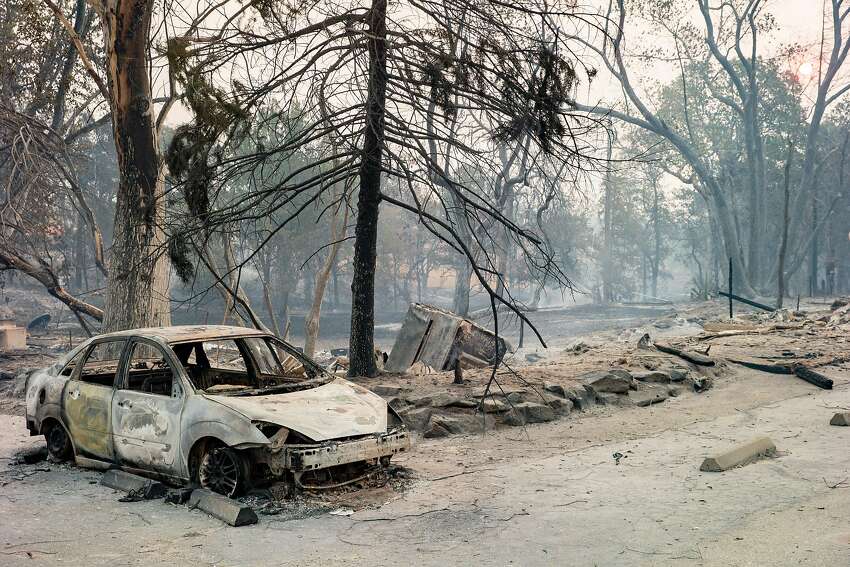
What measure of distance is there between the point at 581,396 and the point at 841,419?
129 inches

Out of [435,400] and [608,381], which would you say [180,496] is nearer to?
[435,400]

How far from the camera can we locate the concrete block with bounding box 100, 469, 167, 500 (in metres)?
7.26

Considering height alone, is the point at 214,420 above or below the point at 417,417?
above

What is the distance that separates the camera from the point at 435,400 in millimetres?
10922

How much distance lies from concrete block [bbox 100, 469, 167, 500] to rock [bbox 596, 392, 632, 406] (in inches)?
261

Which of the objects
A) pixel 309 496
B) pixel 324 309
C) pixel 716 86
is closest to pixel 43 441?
pixel 309 496

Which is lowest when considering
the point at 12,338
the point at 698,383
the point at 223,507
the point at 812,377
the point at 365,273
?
the point at 223,507

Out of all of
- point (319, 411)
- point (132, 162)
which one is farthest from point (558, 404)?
point (132, 162)

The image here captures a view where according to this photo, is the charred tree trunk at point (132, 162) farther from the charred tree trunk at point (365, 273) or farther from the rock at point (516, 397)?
the rock at point (516, 397)

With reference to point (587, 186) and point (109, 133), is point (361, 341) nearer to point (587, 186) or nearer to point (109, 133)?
point (587, 186)

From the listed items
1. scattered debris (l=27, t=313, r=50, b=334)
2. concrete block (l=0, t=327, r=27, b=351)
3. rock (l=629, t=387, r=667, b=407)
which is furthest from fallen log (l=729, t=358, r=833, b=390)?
scattered debris (l=27, t=313, r=50, b=334)

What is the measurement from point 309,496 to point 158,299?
7896 mm

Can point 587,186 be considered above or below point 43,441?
above

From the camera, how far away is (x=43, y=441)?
10422 mm
